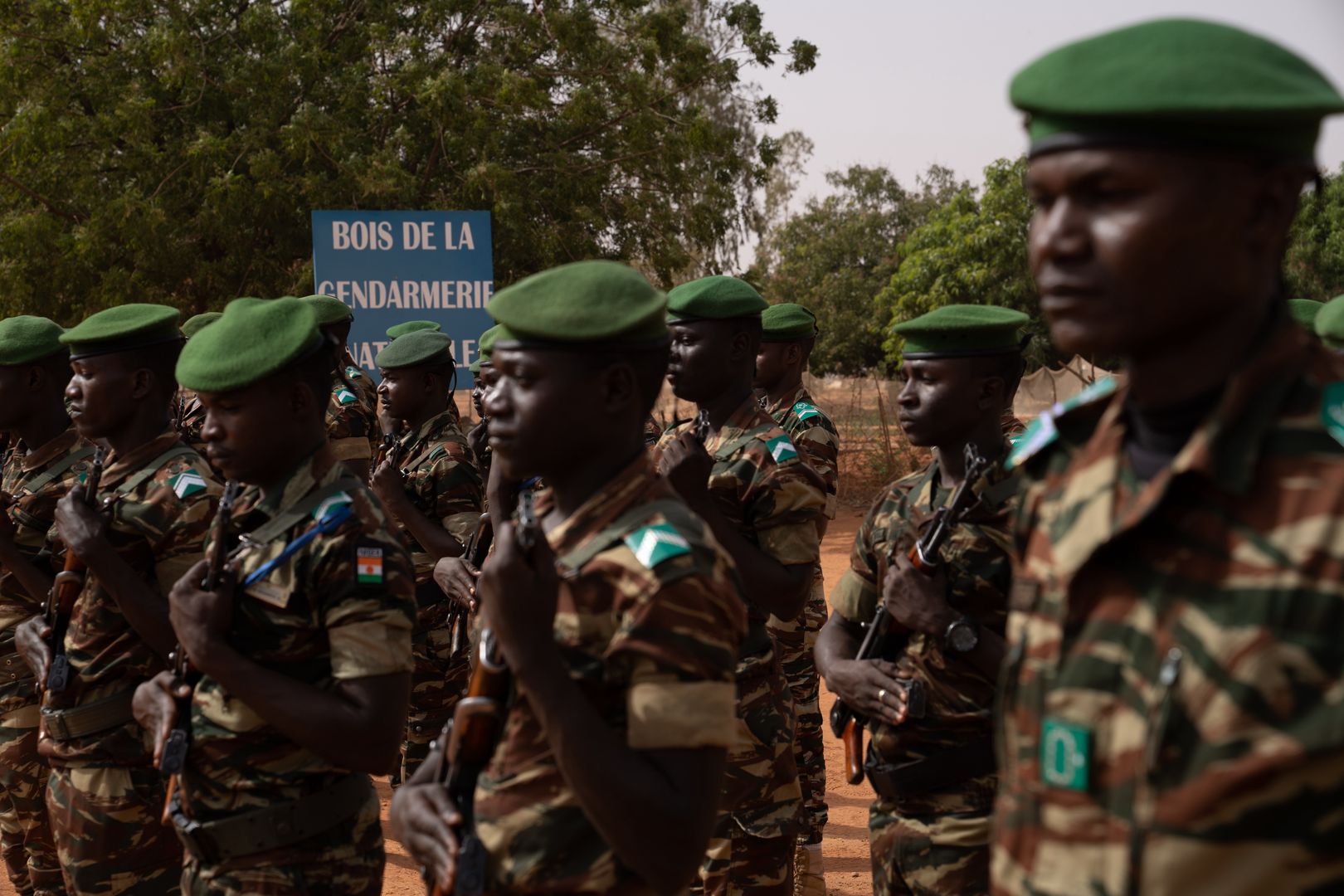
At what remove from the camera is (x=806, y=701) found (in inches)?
264

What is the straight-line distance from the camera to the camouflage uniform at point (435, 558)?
6766 mm

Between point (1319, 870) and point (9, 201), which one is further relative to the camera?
point (9, 201)

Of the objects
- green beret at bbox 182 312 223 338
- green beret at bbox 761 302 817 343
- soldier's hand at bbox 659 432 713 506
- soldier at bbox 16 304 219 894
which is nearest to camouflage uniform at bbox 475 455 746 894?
soldier's hand at bbox 659 432 713 506

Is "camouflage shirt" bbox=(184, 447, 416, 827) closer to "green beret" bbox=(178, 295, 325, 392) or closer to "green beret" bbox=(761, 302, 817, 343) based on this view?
"green beret" bbox=(178, 295, 325, 392)

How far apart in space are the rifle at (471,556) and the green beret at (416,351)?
1078 mm

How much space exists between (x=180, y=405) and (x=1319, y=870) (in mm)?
8243

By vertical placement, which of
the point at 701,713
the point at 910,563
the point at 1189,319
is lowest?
the point at 910,563

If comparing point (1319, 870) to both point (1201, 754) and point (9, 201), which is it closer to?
point (1201, 754)

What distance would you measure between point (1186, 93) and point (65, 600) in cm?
396

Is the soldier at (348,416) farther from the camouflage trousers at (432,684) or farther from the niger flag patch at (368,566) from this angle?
the niger flag patch at (368,566)

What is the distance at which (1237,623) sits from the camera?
1.58 metres

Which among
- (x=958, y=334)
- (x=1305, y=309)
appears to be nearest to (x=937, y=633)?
(x=958, y=334)

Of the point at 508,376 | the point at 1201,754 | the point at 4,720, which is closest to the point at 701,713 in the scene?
the point at 508,376

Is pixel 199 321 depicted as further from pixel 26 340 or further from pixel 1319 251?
pixel 1319 251
